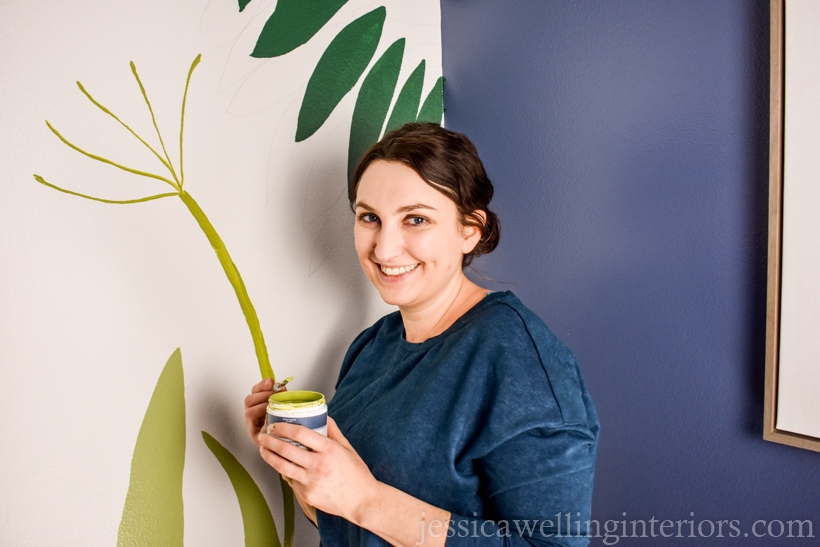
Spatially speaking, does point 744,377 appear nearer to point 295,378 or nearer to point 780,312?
point 780,312

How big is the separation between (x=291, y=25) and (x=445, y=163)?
1.55ft

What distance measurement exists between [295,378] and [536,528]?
2.06 ft

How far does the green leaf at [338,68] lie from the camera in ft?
4.04

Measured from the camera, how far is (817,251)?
1012 millimetres

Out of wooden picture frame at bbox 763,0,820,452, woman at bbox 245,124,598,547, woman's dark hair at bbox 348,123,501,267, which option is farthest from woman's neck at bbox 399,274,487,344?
wooden picture frame at bbox 763,0,820,452

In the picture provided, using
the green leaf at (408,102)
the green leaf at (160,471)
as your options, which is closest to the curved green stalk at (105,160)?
the green leaf at (160,471)

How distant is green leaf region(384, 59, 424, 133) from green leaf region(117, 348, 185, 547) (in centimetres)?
83

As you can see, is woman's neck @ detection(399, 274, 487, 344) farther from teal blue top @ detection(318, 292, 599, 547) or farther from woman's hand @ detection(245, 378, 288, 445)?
woman's hand @ detection(245, 378, 288, 445)

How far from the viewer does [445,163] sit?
100 centimetres

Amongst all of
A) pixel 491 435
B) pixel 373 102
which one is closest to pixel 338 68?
pixel 373 102

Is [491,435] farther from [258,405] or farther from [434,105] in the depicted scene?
[434,105]

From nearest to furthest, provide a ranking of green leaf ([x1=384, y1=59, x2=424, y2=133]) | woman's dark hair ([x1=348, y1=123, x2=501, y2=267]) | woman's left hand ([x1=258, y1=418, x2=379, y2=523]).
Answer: woman's left hand ([x1=258, y1=418, x2=379, y2=523]) → woman's dark hair ([x1=348, y1=123, x2=501, y2=267]) → green leaf ([x1=384, y1=59, x2=424, y2=133])

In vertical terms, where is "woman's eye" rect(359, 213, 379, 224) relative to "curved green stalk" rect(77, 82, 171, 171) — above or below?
below

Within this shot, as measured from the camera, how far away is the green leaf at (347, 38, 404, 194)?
1363 mm
